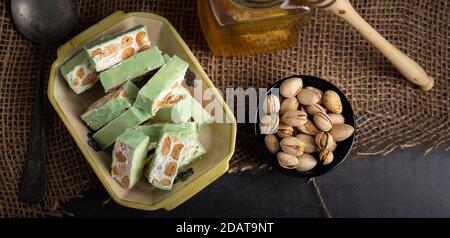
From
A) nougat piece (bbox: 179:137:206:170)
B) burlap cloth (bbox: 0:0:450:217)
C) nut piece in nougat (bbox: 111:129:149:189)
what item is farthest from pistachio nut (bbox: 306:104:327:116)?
nut piece in nougat (bbox: 111:129:149:189)

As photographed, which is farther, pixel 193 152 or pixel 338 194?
pixel 338 194

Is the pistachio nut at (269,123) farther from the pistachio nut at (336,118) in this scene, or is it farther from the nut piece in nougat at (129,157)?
the nut piece in nougat at (129,157)

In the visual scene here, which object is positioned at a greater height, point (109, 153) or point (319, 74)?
point (319, 74)

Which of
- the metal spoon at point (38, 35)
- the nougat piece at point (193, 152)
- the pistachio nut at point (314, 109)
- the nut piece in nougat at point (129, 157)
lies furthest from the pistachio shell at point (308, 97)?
the metal spoon at point (38, 35)

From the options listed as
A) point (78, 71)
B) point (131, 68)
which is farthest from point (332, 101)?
point (78, 71)

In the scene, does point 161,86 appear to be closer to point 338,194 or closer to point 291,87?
point 291,87

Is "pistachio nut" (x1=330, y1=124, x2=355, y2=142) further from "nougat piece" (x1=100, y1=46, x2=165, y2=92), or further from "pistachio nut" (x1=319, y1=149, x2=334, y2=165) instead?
"nougat piece" (x1=100, y1=46, x2=165, y2=92)
